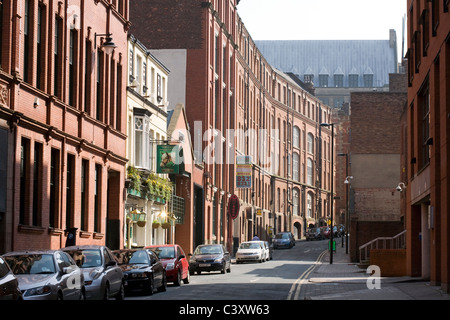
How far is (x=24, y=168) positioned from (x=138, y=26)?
Result: 125ft

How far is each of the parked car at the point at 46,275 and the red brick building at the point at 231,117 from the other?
129ft

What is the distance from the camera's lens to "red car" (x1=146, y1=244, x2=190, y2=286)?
31656 millimetres

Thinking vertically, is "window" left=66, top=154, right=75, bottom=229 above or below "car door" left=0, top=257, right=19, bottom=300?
above

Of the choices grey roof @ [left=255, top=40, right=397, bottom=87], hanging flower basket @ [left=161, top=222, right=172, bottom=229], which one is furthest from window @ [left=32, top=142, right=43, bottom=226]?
grey roof @ [left=255, top=40, right=397, bottom=87]

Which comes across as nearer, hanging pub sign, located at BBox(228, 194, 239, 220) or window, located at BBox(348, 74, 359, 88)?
hanging pub sign, located at BBox(228, 194, 239, 220)

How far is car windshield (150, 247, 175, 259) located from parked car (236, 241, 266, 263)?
25.3 m

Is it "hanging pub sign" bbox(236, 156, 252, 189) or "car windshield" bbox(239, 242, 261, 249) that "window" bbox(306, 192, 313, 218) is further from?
"car windshield" bbox(239, 242, 261, 249)

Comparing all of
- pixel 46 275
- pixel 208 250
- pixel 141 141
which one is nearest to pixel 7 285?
pixel 46 275

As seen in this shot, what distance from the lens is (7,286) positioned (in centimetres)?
1565

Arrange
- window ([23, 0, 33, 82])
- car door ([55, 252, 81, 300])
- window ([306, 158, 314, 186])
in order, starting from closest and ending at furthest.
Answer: car door ([55, 252, 81, 300]) → window ([23, 0, 33, 82]) → window ([306, 158, 314, 186])

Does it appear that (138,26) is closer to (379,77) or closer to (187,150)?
(187,150)

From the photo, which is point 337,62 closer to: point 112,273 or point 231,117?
point 231,117

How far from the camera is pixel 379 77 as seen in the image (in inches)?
6132

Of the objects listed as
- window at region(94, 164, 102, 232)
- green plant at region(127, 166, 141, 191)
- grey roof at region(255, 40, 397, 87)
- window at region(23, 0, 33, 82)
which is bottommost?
window at region(94, 164, 102, 232)
